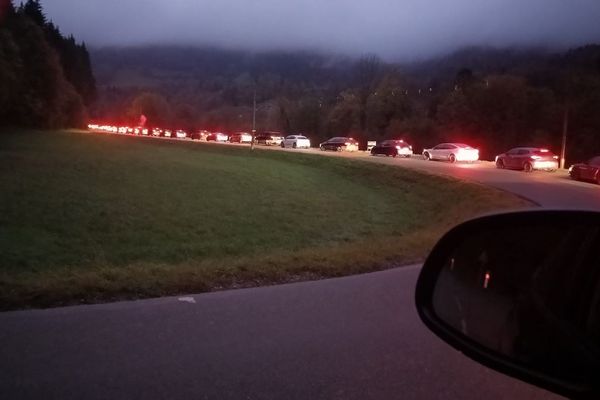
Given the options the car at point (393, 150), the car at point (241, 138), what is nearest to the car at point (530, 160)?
the car at point (393, 150)

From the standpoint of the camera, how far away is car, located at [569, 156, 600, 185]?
3316 cm

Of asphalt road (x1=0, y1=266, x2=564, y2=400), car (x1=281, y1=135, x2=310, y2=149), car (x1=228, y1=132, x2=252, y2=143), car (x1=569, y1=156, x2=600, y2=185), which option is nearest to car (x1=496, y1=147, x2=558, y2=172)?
car (x1=569, y1=156, x2=600, y2=185)

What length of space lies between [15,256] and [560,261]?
12.2 meters

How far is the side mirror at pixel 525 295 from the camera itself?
87.7 inches

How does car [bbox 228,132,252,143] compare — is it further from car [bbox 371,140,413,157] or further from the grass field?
the grass field

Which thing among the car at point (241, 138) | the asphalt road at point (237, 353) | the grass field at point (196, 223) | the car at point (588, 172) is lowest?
the grass field at point (196, 223)

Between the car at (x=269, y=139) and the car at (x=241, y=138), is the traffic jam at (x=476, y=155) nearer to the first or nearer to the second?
the car at (x=269, y=139)

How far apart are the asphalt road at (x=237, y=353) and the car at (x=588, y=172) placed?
97.0 feet

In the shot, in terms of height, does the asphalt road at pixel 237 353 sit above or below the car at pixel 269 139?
below

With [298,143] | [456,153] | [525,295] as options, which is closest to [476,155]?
[456,153]

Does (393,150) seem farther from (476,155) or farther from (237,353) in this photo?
(237,353)

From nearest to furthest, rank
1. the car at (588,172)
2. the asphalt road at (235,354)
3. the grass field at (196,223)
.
→ the asphalt road at (235,354) → the grass field at (196,223) → the car at (588,172)

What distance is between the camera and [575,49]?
114 metres

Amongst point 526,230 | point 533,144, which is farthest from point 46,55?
point 526,230
